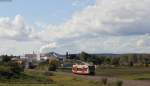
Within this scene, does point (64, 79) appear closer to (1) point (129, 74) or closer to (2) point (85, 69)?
(1) point (129, 74)

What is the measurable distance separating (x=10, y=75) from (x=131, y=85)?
1837 centimetres

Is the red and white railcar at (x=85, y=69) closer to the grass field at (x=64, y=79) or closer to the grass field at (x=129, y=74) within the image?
the grass field at (x=129, y=74)

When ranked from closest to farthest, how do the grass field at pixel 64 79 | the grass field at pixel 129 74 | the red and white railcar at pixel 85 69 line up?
1. the grass field at pixel 64 79
2. the grass field at pixel 129 74
3. the red and white railcar at pixel 85 69

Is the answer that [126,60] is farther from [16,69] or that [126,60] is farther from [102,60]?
[16,69]

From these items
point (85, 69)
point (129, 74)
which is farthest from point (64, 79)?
point (85, 69)

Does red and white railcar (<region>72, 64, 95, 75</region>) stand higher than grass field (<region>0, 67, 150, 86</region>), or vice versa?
red and white railcar (<region>72, 64, 95, 75</region>)

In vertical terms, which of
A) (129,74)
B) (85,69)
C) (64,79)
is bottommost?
(64,79)

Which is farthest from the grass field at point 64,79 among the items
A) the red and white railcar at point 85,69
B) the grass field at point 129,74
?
the red and white railcar at point 85,69

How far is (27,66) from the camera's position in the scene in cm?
14775

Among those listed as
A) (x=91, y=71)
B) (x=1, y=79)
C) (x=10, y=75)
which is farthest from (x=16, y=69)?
(x=91, y=71)

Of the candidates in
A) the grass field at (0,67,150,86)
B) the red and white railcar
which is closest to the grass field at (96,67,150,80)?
the grass field at (0,67,150,86)

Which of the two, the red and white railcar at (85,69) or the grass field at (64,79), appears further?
the red and white railcar at (85,69)

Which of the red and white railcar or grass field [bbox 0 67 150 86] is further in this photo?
the red and white railcar

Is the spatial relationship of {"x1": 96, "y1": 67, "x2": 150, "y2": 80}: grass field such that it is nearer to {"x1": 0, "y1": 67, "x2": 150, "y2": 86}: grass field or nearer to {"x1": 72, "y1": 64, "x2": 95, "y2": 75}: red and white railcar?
{"x1": 0, "y1": 67, "x2": 150, "y2": 86}: grass field
